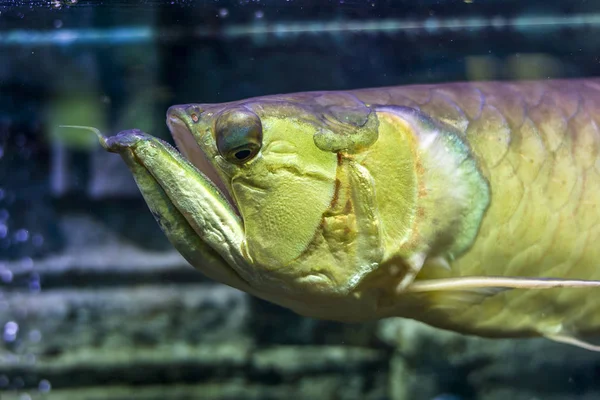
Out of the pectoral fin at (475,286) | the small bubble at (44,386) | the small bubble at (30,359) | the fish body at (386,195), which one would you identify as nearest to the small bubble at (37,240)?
the small bubble at (30,359)

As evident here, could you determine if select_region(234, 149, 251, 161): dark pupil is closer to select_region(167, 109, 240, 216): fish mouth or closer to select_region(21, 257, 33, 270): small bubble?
select_region(167, 109, 240, 216): fish mouth

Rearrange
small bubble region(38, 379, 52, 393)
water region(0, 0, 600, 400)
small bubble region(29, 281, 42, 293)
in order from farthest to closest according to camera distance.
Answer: small bubble region(29, 281, 42, 293) → small bubble region(38, 379, 52, 393) → water region(0, 0, 600, 400)

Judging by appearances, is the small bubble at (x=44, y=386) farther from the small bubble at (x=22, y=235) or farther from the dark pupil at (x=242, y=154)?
the dark pupil at (x=242, y=154)


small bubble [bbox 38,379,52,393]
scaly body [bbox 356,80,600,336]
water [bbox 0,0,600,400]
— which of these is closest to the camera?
scaly body [bbox 356,80,600,336]

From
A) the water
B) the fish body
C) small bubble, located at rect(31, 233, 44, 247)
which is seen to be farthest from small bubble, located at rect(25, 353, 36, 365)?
the fish body

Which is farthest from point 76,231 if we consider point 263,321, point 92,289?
point 263,321
